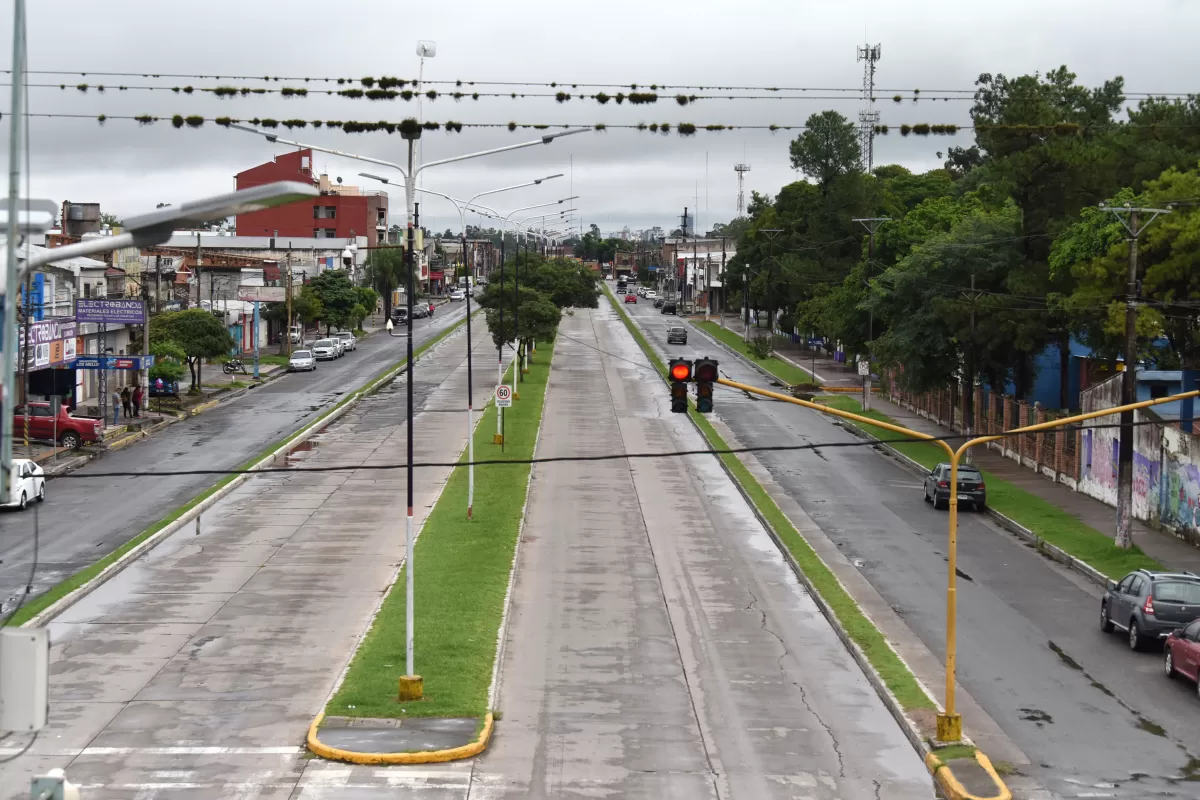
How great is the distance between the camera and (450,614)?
95.1ft

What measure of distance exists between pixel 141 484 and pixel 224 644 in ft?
68.6

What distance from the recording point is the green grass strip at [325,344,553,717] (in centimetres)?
2331

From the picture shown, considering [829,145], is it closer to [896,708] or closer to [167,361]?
[167,361]

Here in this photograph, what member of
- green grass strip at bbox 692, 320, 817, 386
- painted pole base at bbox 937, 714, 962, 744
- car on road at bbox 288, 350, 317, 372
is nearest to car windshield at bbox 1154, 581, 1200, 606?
painted pole base at bbox 937, 714, 962, 744

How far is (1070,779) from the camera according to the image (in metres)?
20.2

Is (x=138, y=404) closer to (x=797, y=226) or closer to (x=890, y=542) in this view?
(x=890, y=542)

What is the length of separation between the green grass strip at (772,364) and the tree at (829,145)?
14659mm

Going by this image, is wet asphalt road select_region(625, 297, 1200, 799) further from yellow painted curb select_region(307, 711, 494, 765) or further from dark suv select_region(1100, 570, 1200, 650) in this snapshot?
yellow painted curb select_region(307, 711, 494, 765)

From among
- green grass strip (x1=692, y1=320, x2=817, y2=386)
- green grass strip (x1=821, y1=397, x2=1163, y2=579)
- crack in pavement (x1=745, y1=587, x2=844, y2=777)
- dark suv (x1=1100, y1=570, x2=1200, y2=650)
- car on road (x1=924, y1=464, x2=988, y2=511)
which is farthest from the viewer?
green grass strip (x1=692, y1=320, x2=817, y2=386)

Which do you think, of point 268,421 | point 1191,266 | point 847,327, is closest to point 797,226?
point 847,327

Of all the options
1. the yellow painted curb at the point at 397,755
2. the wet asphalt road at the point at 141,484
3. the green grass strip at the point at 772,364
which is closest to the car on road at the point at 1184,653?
the yellow painted curb at the point at 397,755

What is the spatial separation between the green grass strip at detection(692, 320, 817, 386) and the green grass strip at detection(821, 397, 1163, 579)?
104 ft

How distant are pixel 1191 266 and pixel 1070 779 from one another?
29362mm

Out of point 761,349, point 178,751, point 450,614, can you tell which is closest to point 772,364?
point 761,349
